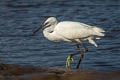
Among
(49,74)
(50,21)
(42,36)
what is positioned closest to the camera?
(49,74)

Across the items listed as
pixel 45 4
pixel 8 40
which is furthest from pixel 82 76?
pixel 45 4

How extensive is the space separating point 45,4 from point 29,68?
35.6 feet

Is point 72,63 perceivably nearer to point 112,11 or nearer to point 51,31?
point 51,31

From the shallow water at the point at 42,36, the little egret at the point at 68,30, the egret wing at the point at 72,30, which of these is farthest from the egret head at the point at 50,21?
the shallow water at the point at 42,36

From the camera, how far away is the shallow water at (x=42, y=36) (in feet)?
39.3

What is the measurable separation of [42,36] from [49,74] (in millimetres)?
5591

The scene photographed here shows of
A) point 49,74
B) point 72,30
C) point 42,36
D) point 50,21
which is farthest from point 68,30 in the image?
point 42,36

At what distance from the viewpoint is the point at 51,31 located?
1100 cm

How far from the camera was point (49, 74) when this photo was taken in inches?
361

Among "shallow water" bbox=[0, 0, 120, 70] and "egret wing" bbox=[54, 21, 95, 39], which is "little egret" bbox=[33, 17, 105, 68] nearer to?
"egret wing" bbox=[54, 21, 95, 39]

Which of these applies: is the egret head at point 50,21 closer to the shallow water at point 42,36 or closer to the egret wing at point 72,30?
the egret wing at point 72,30

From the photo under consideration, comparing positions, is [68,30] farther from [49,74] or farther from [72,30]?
[49,74]

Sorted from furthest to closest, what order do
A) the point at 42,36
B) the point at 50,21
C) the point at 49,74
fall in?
the point at 42,36 < the point at 50,21 < the point at 49,74

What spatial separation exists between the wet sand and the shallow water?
162cm
